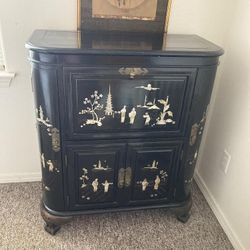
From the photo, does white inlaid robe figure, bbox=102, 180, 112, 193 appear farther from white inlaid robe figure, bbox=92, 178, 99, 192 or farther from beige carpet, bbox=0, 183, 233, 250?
beige carpet, bbox=0, 183, 233, 250

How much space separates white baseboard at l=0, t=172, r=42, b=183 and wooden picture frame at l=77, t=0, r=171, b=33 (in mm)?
990

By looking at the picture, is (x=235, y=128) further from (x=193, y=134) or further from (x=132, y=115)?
(x=132, y=115)

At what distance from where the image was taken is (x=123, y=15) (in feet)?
4.38

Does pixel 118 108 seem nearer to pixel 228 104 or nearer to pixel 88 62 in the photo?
pixel 88 62

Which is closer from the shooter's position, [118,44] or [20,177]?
[118,44]

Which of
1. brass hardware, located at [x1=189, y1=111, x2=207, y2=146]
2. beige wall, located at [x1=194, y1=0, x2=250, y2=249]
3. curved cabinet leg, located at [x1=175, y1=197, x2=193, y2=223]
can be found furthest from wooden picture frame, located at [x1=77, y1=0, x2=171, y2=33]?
curved cabinet leg, located at [x1=175, y1=197, x2=193, y2=223]

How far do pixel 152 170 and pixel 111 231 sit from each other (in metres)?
0.43

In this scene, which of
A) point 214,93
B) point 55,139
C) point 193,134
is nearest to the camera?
point 55,139

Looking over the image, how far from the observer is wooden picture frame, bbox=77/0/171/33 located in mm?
1299

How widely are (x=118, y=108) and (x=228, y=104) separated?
699 mm

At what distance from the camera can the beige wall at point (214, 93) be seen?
4.31 ft

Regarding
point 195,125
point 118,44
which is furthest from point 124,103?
point 195,125

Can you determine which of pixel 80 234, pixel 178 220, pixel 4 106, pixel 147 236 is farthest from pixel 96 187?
pixel 4 106

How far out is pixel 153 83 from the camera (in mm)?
1113
